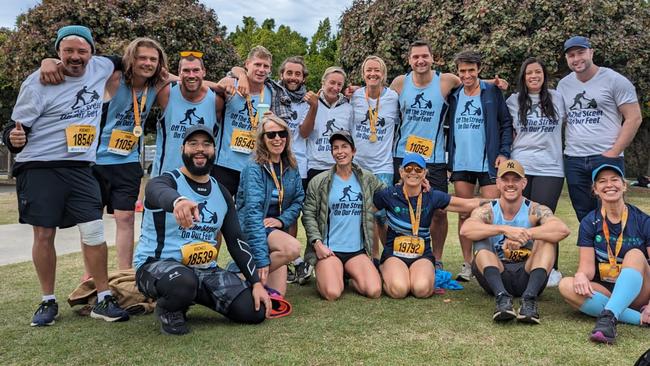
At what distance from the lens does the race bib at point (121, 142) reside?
4383 millimetres

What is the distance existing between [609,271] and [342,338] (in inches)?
77.3

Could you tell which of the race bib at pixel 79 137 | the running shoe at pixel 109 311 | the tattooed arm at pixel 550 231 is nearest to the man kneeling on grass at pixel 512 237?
the tattooed arm at pixel 550 231

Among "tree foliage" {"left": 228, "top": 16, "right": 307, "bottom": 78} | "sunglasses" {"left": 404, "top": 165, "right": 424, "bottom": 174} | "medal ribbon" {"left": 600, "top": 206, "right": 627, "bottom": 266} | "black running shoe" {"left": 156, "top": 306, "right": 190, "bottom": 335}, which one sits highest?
"tree foliage" {"left": 228, "top": 16, "right": 307, "bottom": 78}

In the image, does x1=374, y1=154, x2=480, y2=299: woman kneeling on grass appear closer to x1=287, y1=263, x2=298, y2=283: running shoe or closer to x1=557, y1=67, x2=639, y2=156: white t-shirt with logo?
x1=287, y1=263, x2=298, y2=283: running shoe

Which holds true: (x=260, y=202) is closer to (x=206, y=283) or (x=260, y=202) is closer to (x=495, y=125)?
(x=206, y=283)

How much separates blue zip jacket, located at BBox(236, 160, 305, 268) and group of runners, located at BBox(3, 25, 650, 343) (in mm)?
17

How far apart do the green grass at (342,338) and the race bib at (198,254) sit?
0.43 meters

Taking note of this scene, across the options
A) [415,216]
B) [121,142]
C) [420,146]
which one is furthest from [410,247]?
[121,142]

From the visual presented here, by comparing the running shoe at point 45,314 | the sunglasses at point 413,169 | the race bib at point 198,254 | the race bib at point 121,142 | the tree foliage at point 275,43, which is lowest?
the running shoe at point 45,314

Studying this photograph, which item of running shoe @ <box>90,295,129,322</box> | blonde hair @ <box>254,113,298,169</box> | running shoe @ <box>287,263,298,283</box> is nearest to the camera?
running shoe @ <box>90,295,129,322</box>

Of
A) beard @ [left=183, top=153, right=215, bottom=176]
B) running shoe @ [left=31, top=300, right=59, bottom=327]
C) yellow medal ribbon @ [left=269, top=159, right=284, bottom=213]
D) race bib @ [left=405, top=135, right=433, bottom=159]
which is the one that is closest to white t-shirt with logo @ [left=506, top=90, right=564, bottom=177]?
race bib @ [left=405, top=135, right=433, bottom=159]

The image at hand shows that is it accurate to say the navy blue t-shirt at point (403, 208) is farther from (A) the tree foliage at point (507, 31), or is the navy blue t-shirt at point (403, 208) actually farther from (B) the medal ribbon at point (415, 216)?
(A) the tree foliage at point (507, 31)

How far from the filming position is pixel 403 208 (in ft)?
15.5

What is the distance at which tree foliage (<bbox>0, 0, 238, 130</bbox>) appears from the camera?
12.5 meters
